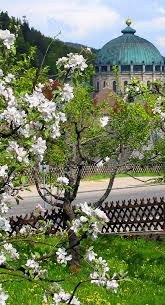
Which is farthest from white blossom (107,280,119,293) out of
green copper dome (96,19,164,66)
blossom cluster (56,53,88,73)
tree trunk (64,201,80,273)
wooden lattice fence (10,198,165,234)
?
green copper dome (96,19,164,66)

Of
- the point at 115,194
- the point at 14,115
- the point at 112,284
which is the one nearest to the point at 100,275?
the point at 112,284

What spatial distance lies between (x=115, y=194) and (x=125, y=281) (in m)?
21.0

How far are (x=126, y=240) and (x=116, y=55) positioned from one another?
153 meters

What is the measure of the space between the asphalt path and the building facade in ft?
423

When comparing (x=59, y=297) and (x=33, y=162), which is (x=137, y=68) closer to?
(x=33, y=162)

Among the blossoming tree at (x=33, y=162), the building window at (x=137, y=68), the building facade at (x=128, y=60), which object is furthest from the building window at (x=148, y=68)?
the blossoming tree at (x=33, y=162)

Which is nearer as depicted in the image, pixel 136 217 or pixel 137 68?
pixel 136 217

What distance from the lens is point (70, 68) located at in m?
6.79

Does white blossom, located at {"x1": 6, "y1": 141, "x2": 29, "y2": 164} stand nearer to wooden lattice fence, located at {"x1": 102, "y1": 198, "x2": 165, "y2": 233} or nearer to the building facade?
wooden lattice fence, located at {"x1": 102, "y1": 198, "x2": 165, "y2": 233}

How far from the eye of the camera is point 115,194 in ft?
107

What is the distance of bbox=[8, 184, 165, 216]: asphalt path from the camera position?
2926 centimetres

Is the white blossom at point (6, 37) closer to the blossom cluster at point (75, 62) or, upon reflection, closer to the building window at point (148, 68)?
the blossom cluster at point (75, 62)

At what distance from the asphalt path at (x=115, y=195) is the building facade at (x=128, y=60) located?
129026mm

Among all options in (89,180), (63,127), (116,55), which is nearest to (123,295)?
(63,127)
